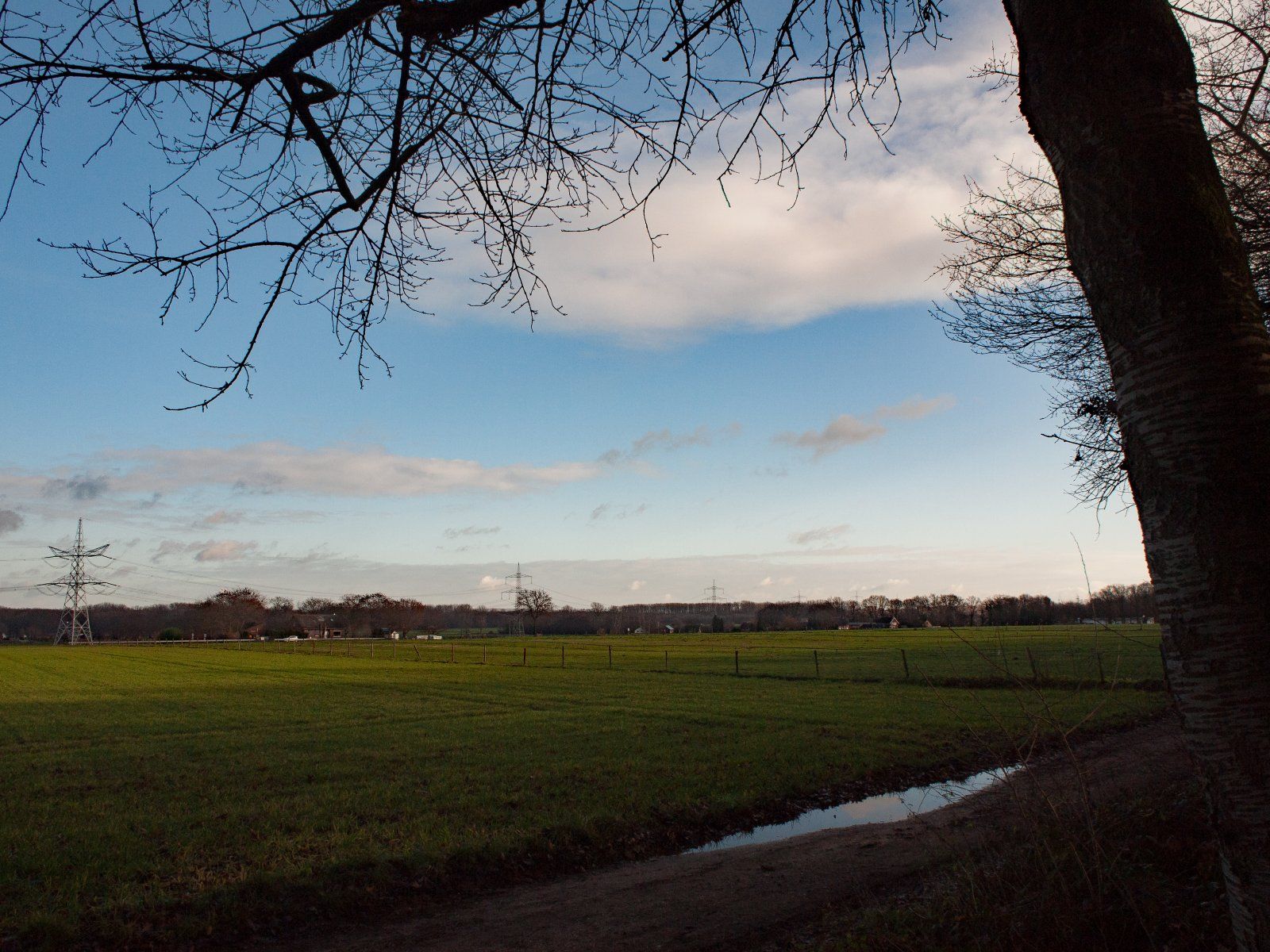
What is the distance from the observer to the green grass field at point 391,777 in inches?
299

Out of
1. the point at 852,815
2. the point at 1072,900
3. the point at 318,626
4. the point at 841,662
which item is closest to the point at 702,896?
the point at 1072,900

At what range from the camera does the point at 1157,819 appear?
6379 mm

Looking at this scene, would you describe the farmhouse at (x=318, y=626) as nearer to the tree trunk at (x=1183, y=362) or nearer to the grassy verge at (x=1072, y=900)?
the grassy verge at (x=1072, y=900)

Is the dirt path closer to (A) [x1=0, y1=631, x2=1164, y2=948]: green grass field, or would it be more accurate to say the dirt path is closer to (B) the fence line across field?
(A) [x1=0, y1=631, x2=1164, y2=948]: green grass field

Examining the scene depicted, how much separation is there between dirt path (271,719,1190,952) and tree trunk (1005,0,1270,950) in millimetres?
2463

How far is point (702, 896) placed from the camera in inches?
297

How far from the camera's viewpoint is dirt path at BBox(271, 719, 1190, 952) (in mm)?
6496

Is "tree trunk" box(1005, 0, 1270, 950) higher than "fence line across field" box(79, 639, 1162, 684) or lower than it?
higher

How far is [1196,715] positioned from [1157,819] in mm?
4828

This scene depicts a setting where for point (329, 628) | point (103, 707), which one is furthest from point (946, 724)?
point (329, 628)

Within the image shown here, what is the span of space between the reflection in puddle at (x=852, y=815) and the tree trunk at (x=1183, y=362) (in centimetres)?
756

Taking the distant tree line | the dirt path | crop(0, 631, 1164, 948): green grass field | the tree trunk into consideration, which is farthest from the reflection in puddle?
the distant tree line

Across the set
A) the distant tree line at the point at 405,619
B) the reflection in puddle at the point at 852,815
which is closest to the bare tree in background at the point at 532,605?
the distant tree line at the point at 405,619

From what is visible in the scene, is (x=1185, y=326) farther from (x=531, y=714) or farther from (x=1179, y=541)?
(x=531, y=714)
